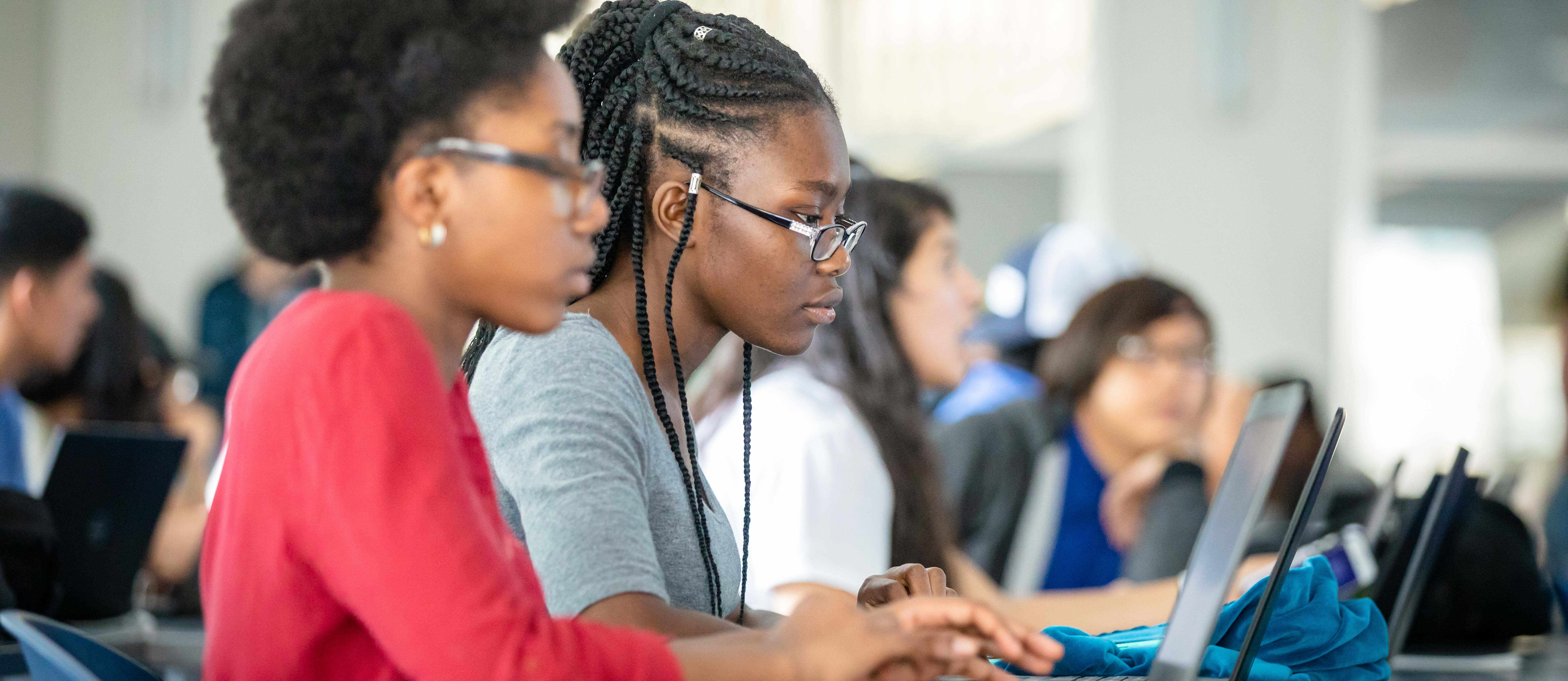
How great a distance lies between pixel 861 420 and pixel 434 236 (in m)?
1.25

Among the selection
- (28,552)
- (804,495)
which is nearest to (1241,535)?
(804,495)

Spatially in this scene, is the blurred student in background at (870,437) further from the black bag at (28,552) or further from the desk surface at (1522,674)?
the black bag at (28,552)

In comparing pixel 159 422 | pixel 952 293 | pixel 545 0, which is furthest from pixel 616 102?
pixel 159 422

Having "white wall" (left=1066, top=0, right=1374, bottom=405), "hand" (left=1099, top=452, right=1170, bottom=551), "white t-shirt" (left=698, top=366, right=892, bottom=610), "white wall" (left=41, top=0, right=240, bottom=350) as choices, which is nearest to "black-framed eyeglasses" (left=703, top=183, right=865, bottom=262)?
"white t-shirt" (left=698, top=366, right=892, bottom=610)

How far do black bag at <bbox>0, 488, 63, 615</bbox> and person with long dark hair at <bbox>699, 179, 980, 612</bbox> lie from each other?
80cm

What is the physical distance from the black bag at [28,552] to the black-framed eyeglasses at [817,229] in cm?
104

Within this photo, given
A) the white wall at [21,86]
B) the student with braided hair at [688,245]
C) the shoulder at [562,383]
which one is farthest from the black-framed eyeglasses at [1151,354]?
the white wall at [21,86]

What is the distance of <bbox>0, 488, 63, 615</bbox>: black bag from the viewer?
60.2 inches

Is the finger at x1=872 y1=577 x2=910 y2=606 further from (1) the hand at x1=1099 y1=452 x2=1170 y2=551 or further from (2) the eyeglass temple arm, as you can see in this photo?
(1) the hand at x1=1099 y1=452 x2=1170 y2=551

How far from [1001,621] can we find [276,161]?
0.47 meters

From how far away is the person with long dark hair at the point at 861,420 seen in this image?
1.61m

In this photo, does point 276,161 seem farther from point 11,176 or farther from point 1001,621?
point 11,176

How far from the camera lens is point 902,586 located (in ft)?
3.22

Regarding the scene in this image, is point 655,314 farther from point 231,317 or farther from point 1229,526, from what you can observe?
point 231,317
